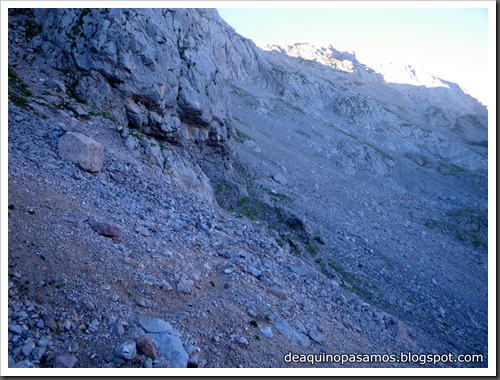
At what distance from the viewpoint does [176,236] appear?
10914 mm

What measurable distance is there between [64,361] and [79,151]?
751cm

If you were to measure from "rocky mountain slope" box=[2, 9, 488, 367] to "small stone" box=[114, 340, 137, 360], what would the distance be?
35 millimetres

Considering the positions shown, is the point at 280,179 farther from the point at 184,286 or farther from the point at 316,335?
the point at 184,286

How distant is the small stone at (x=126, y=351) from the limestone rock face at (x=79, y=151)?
7.14 m

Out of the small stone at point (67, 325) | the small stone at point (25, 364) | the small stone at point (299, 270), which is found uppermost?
the small stone at point (67, 325)

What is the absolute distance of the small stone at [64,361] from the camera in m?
6.04

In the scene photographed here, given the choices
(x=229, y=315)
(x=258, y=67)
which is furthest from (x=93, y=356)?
(x=258, y=67)

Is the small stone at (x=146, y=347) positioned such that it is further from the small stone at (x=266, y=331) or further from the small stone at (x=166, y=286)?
the small stone at (x=266, y=331)

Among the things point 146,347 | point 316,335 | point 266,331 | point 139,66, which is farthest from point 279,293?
point 139,66

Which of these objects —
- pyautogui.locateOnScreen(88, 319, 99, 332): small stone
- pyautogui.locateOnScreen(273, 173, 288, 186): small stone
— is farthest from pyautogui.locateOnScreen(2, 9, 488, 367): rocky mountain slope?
pyautogui.locateOnScreen(273, 173, 288, 186): small stone

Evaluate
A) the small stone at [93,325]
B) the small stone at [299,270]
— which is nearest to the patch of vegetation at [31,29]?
the small stone at [93,325]

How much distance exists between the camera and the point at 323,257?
18.1m

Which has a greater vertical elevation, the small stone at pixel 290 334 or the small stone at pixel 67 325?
the small stone at pixel 67 325

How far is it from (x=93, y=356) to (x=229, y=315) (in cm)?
328
